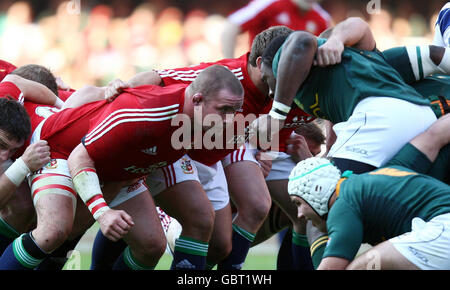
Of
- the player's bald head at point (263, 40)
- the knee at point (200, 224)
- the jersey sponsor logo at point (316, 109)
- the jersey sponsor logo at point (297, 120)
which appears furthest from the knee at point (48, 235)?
the jersey sponsor logo at point (297, 120)

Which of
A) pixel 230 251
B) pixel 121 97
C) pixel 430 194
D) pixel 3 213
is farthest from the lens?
pixel 230 251

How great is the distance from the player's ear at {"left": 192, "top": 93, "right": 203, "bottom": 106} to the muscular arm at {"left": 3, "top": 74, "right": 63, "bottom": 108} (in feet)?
4.35

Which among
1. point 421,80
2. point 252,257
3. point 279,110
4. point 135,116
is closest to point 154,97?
point 135,116

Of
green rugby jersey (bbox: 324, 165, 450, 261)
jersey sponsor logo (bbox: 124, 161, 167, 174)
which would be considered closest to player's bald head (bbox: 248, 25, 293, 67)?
jersey sponsor logo (bbox: 124, 161, 167, 174)

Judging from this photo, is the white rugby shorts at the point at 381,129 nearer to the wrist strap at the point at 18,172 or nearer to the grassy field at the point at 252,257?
the wrist strap at the point at 18,172

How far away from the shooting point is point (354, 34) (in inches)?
150

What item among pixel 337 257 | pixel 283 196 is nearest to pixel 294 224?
pixel 283 196

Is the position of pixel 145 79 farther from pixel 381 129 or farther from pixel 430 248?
pixel 430 248

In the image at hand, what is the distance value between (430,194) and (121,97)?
1.85 m

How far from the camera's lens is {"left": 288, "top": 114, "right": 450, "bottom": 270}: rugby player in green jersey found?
3.03 metres

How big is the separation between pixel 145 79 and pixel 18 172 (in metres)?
0.99

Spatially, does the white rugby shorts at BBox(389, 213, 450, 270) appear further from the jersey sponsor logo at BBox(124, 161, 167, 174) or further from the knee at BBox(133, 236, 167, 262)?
the knee at BBox(133, 236, 167, 262)
